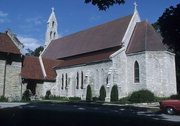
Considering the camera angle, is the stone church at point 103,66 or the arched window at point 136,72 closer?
the stone church at point 103,66

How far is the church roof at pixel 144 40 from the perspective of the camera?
3153cm

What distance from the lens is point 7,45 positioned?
3344 cm

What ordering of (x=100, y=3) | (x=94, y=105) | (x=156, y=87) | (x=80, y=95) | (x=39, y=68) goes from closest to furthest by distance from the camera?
(x=100, y=3)
(x=94, y=105)
(x=156, y=87)
(x=80, y=95)
(x=39, y=68)

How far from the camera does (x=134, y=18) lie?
117 ft

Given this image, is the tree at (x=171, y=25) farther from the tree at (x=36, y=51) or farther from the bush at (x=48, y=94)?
the tree at (x=36, y=51)

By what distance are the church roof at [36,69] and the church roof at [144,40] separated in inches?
580

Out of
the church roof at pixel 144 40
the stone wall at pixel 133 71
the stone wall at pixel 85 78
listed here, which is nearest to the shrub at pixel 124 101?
the stone wall at pixel 133 71

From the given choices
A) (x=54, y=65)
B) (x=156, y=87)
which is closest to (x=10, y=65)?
(x=54, y=65)

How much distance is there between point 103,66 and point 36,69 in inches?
496

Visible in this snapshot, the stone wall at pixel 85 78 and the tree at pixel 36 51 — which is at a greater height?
the tree at pixel 36 51

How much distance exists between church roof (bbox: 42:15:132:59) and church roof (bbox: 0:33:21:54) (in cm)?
1063

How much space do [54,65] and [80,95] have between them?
30.6 feet

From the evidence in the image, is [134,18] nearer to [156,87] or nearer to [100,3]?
[156,87]

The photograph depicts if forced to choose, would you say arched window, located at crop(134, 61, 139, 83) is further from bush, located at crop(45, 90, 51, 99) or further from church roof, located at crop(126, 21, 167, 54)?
bush, located at crop(45, 90, 51, 99)
